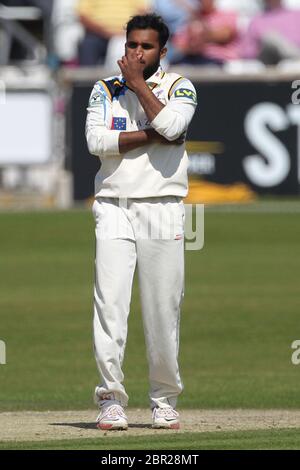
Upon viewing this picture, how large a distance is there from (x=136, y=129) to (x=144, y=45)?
1.39ft

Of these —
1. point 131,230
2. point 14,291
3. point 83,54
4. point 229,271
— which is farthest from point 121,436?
point 83,54

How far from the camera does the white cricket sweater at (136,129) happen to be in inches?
312

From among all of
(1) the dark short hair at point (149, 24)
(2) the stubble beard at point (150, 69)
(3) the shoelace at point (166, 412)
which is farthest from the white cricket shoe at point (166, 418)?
(1) the dark short hair at point (149, 24)

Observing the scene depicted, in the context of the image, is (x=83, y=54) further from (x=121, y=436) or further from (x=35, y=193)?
(x=121, y=436)

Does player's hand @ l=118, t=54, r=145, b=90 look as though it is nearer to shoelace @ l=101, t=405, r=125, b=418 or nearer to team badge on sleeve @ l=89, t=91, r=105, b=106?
team badge on sleeve @ l=89, t=91, r=105, b=106

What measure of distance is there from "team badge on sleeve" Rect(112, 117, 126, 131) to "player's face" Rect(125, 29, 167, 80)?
0.91 ft

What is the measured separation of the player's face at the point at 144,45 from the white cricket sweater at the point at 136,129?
135 mm

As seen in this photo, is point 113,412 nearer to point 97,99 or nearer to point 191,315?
point 97,99

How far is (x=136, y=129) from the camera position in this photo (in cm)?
806

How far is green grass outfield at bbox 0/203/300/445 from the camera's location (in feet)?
36.2

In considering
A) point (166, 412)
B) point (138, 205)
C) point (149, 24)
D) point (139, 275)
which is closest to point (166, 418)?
point (166, 412)

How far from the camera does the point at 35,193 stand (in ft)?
86.1

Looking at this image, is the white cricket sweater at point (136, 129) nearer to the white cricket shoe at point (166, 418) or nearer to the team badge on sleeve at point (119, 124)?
the team badge on sleeve at point (119, 124)

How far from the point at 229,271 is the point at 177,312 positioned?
10.4 metres
